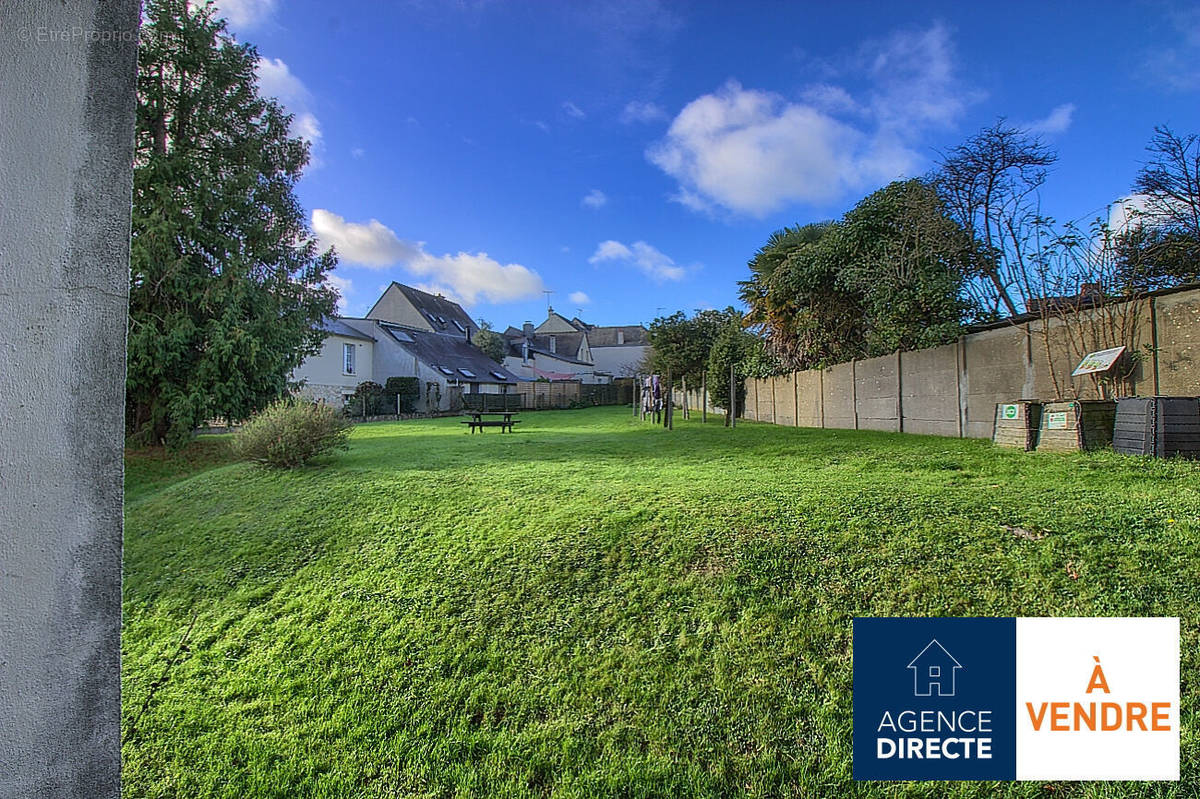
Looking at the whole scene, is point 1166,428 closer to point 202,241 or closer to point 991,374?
point 991,374

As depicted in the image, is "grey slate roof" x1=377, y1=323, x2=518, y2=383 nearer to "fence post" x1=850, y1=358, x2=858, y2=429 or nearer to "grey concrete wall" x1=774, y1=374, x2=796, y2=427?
"grey concrete wall" x1=774, y1=374, x2=796, y2=427

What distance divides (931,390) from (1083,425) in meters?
3.40

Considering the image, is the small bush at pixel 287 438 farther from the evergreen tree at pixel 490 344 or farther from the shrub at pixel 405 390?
the evergreen tree at pixel 490 344

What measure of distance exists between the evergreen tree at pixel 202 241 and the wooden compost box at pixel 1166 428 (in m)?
13.7

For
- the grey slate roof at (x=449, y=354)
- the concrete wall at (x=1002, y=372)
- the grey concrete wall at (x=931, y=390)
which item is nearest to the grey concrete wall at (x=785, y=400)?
the concrete wall at (x=1002, y=372)

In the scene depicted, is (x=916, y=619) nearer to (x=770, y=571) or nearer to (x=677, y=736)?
(x=770, y=571)

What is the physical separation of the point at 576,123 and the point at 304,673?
9582 millimetres

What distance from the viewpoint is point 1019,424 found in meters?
6.48

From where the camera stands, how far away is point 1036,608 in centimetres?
275

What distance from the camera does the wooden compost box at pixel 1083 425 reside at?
5.72m

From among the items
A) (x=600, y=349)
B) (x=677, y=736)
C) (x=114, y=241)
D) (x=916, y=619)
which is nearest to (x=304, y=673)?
(x=677, y=736)

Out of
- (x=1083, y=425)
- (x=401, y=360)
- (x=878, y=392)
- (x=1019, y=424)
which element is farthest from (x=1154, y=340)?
(x=401, y=360)

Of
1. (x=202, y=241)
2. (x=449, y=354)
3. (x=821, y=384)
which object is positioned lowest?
(x=821, y=384)

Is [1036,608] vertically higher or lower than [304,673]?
higher
